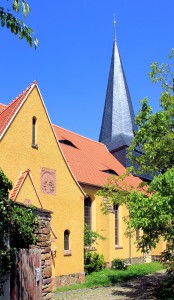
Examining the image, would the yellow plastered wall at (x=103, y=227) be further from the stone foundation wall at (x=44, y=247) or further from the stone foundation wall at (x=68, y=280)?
the stone foundation wall at (x=44, y=247)

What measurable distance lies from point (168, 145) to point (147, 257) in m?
18.4

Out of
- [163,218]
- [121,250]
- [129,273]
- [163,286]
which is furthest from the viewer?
[121,250]

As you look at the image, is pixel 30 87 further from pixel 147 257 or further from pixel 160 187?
pixel 147 257

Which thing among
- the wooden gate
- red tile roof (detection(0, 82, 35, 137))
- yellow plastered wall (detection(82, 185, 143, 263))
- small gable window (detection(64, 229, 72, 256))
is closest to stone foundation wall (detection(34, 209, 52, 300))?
the wooden gate

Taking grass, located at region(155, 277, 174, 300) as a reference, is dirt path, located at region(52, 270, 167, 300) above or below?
below

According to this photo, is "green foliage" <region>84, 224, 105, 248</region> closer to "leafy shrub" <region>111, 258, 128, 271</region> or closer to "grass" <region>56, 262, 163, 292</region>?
"grass" <region>56, 262, 163, 292</region>

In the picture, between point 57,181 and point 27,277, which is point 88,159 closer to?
point 57,181

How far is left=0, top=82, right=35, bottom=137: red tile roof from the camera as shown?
1741cm

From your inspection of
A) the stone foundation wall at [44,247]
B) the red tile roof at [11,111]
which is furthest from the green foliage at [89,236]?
the stone foundation wall at [44,247]

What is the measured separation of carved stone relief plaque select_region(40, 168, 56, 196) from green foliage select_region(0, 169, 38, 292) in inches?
339

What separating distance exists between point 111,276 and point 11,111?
439 inches

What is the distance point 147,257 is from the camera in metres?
32.0

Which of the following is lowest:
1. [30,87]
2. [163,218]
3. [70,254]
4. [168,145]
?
[70,254]

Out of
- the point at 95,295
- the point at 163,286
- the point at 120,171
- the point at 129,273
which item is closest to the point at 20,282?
the point at 95,295
